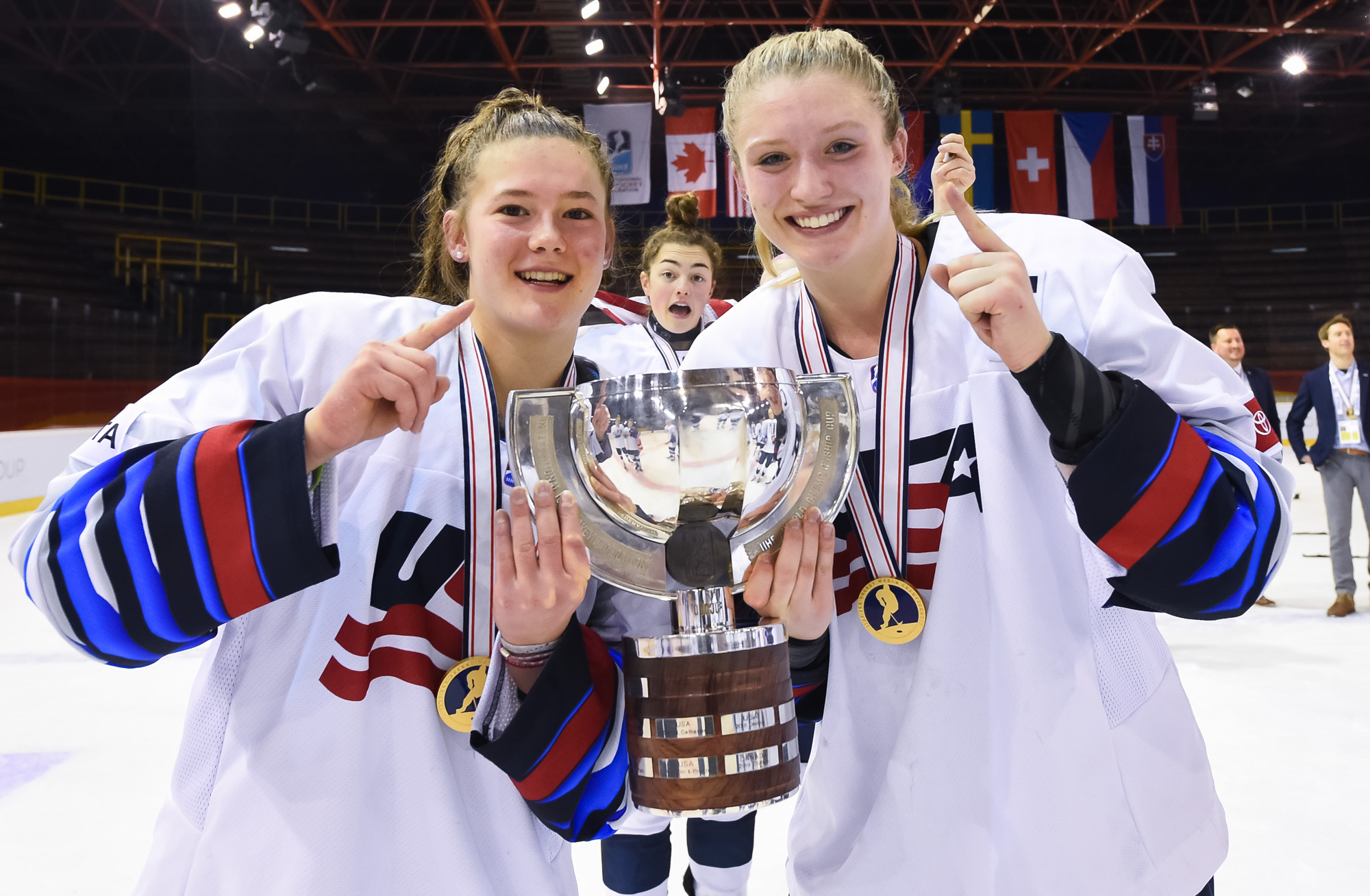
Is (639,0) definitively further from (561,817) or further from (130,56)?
(561,817)

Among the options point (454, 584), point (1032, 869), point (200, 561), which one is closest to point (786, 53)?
point (454, 584)

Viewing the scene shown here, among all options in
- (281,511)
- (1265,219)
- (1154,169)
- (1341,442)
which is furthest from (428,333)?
(1265,219)

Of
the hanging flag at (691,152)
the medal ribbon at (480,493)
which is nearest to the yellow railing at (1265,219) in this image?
the hanging flag at (691,152)

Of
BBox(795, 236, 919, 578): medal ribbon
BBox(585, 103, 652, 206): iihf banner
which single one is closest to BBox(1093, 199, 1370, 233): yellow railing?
BBox(585, 103, 652, 206): iihf banner

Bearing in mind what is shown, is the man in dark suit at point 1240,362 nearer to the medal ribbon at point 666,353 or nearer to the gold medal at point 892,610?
the medal ribbon at point 666,353

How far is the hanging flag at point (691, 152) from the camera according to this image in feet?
33.9

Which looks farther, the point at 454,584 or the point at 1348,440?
the point at 1348,440

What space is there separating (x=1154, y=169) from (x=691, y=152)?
6.05 m

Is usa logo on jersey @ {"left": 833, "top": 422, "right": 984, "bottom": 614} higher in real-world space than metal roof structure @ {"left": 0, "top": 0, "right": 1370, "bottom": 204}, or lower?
lower

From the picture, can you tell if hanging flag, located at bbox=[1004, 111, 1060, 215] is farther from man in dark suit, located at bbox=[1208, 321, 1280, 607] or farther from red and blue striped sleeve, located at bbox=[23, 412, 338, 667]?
Answer: red and blue striped sleeve, located at bbox=[23, 412, 338, 667]

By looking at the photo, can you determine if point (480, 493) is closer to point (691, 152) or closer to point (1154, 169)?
point (691, 152)

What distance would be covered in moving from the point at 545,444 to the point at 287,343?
1.46ft

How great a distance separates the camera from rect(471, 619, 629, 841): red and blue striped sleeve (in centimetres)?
95

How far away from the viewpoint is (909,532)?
1.10 meters
